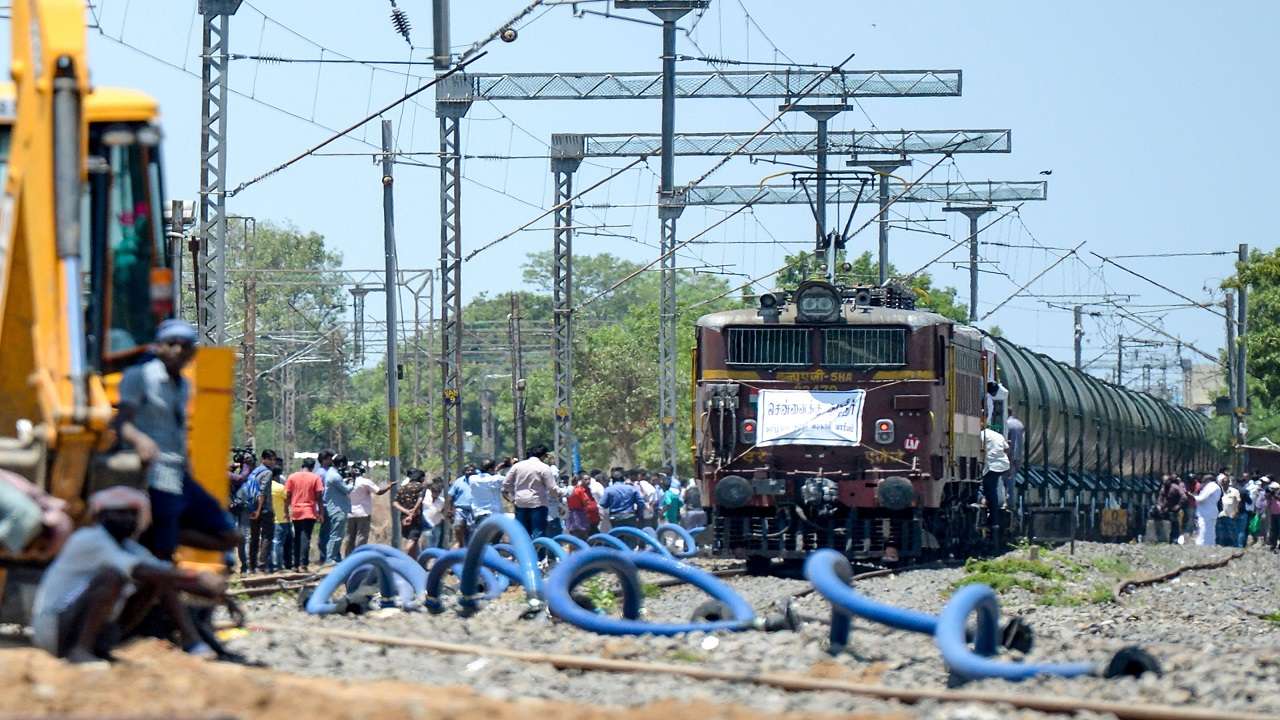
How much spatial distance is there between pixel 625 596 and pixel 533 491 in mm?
10574

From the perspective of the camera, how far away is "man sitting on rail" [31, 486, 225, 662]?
9.95 meters

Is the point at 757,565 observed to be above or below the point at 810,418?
below

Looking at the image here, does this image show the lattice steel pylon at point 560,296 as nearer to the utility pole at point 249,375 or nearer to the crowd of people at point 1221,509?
the utility pole at point 249,375

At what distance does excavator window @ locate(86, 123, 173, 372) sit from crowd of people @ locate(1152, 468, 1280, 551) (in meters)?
30.3

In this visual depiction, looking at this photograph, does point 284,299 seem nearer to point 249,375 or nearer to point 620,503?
point 249,375

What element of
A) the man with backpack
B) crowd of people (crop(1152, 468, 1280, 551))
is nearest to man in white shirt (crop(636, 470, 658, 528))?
the man with backpack

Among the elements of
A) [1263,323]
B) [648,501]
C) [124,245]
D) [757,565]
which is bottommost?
[757,565]

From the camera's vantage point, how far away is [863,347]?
23750 millimetres

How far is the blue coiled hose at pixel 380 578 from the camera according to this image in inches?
610

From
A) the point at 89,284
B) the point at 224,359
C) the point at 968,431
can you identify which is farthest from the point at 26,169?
the point at 968,431

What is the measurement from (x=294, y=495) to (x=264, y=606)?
7577 mm

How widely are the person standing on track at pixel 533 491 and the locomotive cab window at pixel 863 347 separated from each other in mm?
3814

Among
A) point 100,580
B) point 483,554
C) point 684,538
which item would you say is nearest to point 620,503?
point 684,538

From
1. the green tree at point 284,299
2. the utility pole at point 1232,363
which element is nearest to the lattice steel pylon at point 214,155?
the utility pole at point 1232,363
